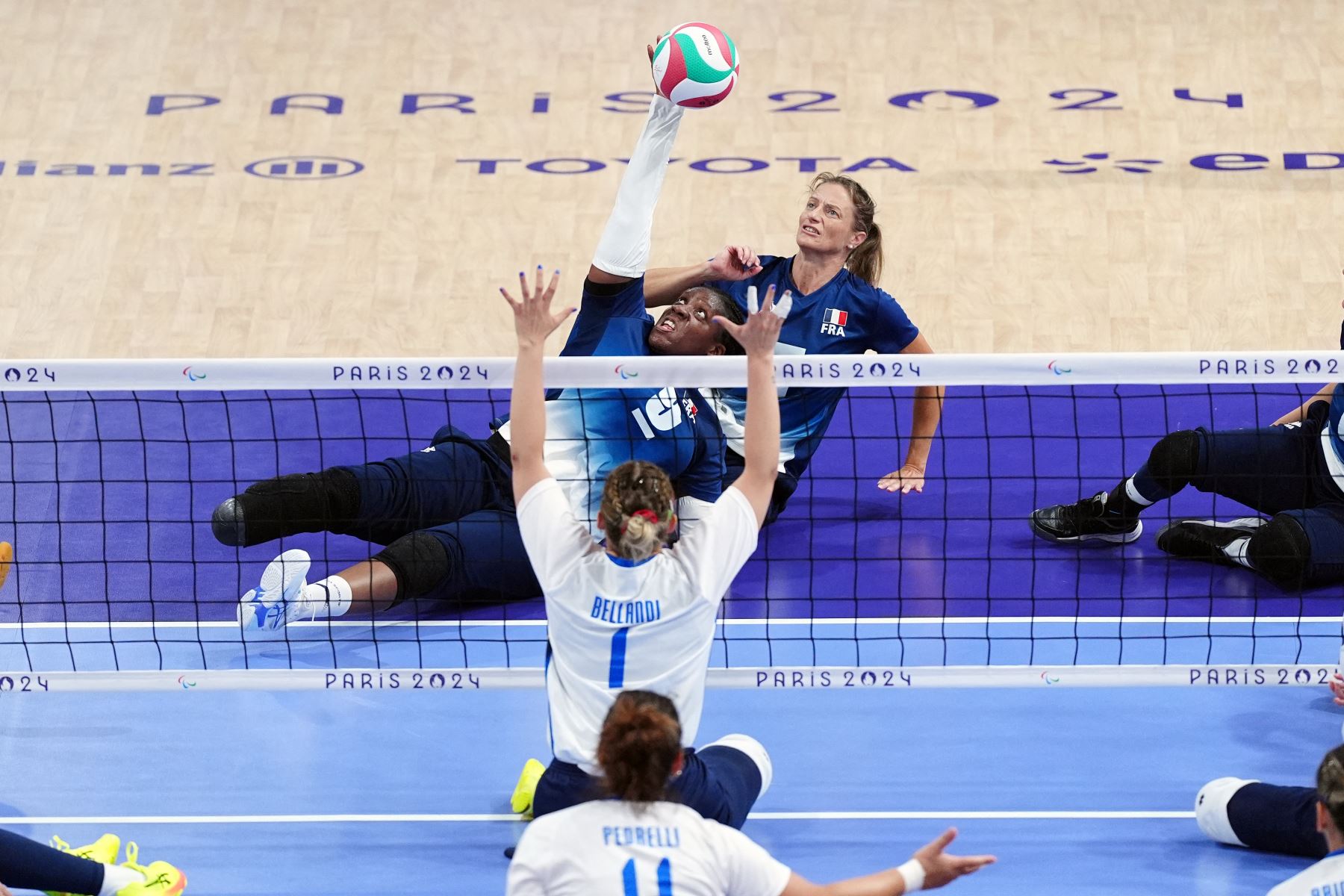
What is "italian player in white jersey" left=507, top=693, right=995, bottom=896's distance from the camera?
4.16m

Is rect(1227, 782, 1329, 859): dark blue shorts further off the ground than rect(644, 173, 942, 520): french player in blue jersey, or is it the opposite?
rect(644, 173, 942, 520): french player in blue jersey

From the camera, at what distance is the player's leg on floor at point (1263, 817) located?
551cm

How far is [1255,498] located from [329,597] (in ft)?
12.7

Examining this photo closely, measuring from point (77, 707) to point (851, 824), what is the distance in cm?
291

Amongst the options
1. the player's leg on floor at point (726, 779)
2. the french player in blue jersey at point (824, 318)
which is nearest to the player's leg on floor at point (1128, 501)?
the french player in blue jersey at point (824, 318)

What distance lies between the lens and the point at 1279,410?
27.9 feet

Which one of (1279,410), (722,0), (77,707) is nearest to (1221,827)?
(1279,410)

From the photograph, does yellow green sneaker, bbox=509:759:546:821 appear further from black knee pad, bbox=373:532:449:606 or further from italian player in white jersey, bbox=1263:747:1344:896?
italian player in white jersey, bbox=1263:747:1344:896

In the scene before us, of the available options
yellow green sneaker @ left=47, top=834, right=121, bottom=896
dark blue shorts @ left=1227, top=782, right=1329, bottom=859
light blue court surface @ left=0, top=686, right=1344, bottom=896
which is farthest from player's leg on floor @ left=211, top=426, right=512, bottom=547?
dark blue shorts @ left=1227, top=782, right=1329, bottom=859

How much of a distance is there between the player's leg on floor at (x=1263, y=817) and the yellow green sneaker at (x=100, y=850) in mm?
3495

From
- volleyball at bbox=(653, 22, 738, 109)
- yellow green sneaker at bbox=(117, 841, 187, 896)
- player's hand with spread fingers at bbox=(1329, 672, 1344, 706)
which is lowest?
yellow green sneaker at bbox=(117, 841, 187, 896)

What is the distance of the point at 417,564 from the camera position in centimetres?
690

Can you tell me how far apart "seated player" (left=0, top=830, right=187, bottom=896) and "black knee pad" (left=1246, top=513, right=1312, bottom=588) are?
Answer: 4.32 m

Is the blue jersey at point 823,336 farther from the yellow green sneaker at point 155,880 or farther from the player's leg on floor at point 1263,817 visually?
the yellow green sneaker at point 155,880
